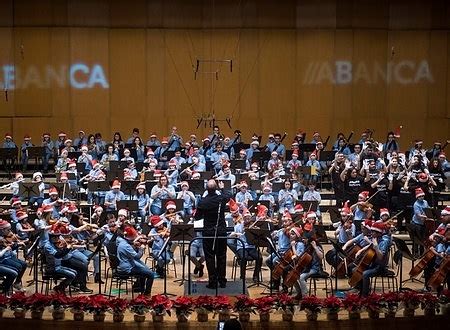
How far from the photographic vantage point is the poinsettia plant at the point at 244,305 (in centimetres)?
1284

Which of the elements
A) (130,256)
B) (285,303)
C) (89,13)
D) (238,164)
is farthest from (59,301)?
(89,13)

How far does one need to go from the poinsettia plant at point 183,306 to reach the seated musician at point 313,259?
2122 millimetres

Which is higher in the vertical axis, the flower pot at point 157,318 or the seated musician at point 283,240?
the seated musician at point 283,240

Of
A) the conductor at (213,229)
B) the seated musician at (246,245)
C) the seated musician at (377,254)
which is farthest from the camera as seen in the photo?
the seated musician at (246,245)

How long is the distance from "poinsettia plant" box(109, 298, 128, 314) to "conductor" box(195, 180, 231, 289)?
2.05m

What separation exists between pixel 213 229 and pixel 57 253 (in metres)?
2.81

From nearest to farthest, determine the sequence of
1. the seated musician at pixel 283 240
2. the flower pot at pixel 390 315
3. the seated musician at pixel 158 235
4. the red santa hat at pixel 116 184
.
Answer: the flower pot at pixel 390 315 → the seated musician at pixel 283 240 → the seated musician at pixel 158 235 → the red santa hat at pixel 116 184

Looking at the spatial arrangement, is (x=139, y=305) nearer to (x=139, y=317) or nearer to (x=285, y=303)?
(x=139, y=317)

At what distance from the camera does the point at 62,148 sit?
22.1 meters

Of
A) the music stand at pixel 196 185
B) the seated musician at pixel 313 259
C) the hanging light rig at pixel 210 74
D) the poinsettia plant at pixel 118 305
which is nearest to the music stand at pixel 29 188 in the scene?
the music stand at pixel 196 185

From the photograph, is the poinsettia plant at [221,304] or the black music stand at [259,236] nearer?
the poinsettia plant at [221,304]

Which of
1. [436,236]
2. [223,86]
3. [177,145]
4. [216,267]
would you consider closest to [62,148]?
[177,145]

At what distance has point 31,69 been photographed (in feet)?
87.8

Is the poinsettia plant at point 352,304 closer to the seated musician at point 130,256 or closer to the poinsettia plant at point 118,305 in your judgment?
the seated musician at point 130,256
